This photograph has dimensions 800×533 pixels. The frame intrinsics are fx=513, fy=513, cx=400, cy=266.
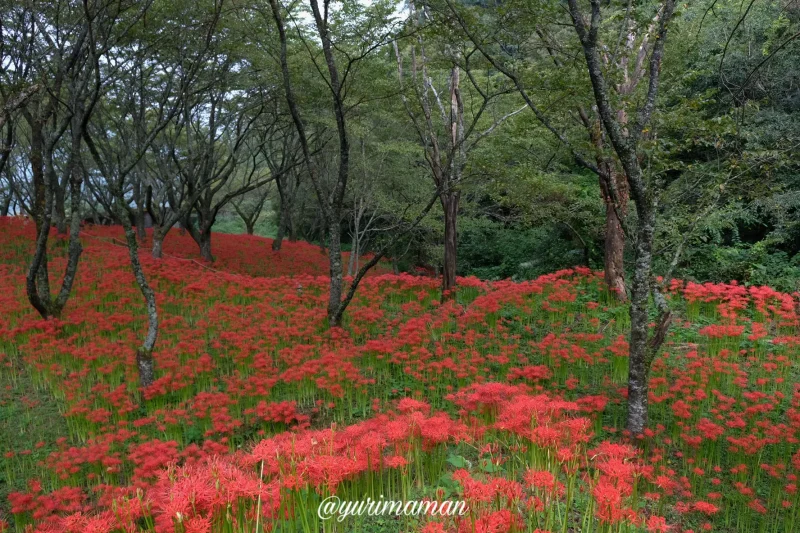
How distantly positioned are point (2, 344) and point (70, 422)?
3.98 m

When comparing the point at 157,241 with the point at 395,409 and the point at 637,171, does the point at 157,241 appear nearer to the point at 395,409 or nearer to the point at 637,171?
the point at 395,409

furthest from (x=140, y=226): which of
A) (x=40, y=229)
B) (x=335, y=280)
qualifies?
(x=335, y=280)

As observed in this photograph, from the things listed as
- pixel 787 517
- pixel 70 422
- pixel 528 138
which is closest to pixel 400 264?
pixel 528 138

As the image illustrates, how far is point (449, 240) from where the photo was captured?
11.6 metres

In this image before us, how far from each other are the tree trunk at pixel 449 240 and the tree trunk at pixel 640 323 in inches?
240

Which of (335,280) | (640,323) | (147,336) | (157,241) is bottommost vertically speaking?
(147,336)

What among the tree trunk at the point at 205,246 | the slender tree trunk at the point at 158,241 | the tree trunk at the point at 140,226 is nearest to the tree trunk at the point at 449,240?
the slender tree trunk at the point at 158,241

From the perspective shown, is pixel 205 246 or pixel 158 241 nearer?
pixel 158 241

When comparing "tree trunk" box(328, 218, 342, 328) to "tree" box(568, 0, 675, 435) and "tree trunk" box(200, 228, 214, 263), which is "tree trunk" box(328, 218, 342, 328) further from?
"tree trunk" box(200, 228, 214, 263)

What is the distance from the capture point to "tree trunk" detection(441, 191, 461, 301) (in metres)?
11.4

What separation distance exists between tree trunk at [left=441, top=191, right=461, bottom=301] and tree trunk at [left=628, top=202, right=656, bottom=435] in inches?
240

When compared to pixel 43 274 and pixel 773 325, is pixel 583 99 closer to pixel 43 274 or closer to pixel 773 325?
pixel 773 325

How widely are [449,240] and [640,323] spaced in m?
6.39

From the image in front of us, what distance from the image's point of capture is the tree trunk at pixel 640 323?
5.33 m
